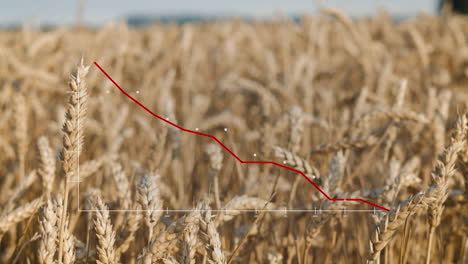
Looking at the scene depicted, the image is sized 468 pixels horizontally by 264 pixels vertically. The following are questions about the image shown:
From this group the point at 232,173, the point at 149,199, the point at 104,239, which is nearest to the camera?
the point at 104,239

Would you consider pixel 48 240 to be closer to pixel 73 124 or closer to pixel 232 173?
pixel 73 124

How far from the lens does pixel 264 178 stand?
1.31 metres

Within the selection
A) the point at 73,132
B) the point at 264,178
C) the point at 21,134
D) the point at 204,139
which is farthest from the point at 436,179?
the point at 204,139

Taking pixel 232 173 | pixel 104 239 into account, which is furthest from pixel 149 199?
pixel 232 173

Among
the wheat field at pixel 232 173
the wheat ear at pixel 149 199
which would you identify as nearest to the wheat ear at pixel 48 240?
the wheat field at pixel 232 173

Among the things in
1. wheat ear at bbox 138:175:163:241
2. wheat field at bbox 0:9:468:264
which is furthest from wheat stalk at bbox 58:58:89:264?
wheat ear at bbox 138:175:163:241

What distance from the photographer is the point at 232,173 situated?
1.57m

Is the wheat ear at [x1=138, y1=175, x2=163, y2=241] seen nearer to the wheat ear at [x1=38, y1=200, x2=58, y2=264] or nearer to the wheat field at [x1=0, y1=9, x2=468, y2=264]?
the wheat field at [x1=0, y1=9, x2=468, y2=264]

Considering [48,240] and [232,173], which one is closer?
[48,240]

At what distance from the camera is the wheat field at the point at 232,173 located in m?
0.73

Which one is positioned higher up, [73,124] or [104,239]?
[73,124]

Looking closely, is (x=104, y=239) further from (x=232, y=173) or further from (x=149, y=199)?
(x=232, y=173)

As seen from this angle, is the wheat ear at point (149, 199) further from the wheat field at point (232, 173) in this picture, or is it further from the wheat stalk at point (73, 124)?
the wheat stalk at point (73, 124)

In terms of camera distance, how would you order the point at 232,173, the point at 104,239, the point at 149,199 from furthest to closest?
the point at 232,173
the point at 149,199
the point at 104,239
